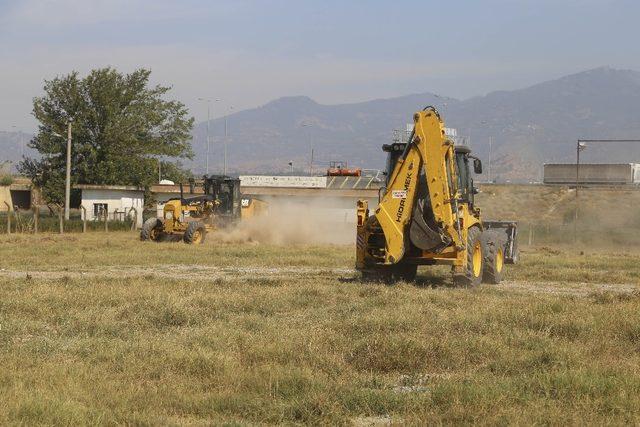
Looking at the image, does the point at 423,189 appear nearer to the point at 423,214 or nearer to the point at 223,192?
the point at 423,214

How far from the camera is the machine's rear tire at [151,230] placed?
4234 centimetres

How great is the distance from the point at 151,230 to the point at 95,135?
31606mm

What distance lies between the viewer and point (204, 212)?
42.2 meters

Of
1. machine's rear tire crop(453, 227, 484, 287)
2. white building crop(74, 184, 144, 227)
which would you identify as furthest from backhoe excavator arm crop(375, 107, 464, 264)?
white building crop(74, 184, 144, 227)

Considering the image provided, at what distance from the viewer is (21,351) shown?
36.7 ft

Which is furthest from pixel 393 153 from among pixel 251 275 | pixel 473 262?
pixel 251 275

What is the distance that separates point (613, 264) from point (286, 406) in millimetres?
25901

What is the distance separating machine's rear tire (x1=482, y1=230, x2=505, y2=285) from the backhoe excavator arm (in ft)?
6.89

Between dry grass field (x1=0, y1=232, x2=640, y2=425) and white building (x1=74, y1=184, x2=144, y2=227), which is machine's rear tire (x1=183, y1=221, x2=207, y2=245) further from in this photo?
white building (x1=74, y1=184, x2=144, y2=227)

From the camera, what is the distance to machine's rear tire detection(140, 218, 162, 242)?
42344 millimetres

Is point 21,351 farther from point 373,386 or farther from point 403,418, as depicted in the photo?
point 403,418

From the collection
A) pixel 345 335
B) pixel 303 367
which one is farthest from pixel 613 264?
pixel 303 367

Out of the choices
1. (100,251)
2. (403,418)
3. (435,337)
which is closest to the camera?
(403,418)

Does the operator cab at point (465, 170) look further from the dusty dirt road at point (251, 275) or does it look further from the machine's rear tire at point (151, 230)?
the machine's rear tire at point (151, 230)
